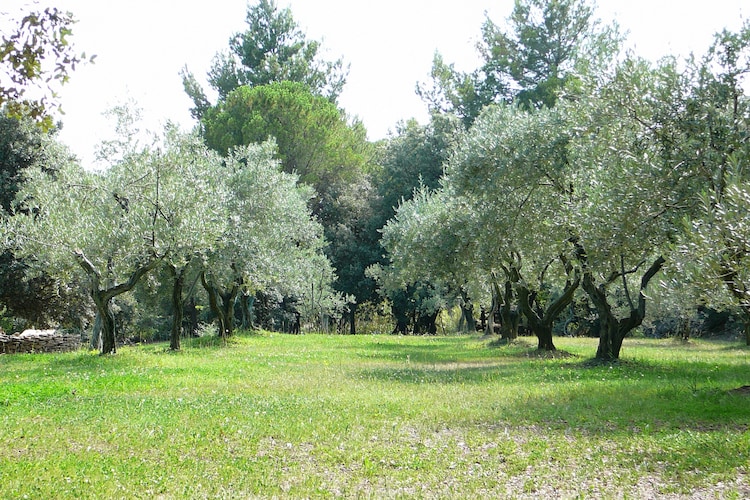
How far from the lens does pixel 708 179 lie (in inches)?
564

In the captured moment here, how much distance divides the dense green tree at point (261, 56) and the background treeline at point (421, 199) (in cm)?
20

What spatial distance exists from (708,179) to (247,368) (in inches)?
546

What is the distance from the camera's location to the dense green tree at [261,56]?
58250 mm

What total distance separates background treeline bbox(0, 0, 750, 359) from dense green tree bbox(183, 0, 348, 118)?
197mm

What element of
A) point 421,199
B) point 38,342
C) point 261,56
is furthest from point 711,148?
point 261,56

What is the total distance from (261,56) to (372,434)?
176 feet

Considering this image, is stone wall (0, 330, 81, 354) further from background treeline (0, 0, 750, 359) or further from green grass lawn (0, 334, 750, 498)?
green grass lawn (0, 334, 750, 498)

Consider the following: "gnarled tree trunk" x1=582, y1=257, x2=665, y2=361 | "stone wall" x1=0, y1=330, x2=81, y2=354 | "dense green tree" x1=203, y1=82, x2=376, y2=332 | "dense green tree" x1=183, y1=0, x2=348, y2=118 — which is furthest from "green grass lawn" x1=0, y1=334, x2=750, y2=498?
Result: "dense green tree" x1=183, y1=0, x2=348, y2=118

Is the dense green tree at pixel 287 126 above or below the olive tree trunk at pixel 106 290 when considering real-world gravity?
above

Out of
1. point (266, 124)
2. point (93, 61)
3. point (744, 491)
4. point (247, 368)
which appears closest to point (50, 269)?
point (247, 368)

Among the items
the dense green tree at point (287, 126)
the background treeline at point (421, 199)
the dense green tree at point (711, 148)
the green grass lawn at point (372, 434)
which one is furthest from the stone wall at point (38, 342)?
the dense green tree at point (711, 148)

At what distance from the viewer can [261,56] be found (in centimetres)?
5906

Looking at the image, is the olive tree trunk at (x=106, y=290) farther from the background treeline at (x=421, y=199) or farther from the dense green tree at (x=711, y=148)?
the dense green tree at (x=711, y=148)

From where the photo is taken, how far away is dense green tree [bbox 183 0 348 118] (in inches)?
2293
